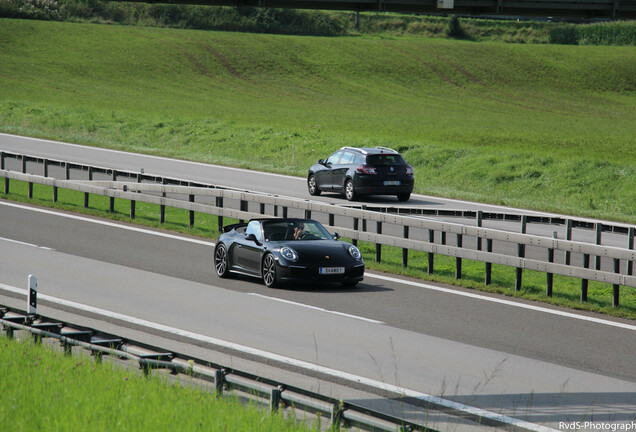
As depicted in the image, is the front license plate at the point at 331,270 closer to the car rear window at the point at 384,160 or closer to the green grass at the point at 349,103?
the car rear window at the point at 384,160

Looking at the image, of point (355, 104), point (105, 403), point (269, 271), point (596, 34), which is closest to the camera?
point (105, 403)

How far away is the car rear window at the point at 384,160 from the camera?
2886 cm

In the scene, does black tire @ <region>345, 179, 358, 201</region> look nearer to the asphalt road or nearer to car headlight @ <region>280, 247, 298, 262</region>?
the asphalt road

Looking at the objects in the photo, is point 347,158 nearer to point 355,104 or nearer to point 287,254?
point 287,254

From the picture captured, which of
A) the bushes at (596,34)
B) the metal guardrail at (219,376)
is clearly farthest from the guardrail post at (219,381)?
the bushes at (596,34)

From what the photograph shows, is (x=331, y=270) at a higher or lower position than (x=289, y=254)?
lower

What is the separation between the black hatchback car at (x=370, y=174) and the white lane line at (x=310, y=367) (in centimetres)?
1547

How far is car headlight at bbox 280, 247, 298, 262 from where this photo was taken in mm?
15578

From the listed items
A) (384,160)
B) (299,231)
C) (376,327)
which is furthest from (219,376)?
(384,160)

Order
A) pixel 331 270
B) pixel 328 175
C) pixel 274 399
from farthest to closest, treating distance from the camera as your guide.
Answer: pixel 328 175
pixel 331 270
pixel 274 399

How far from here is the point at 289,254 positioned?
15656mm

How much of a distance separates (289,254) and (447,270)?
150 inches

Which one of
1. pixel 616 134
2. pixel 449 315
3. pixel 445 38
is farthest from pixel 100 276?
pixel 445 38

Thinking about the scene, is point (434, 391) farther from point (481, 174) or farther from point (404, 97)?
point (404, 97)
